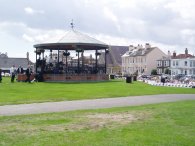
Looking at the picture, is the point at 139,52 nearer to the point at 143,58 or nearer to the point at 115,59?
the point at 143,58

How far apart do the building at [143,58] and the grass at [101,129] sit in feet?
311

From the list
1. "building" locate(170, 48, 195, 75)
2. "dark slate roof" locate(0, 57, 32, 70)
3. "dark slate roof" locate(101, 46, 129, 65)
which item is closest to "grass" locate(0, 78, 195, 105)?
"building" locate(170, 48, 195, 75)

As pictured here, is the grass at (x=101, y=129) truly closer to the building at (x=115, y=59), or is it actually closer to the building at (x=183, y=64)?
the building at (x=183, y=64)

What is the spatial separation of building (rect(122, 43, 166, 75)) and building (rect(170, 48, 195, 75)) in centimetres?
664

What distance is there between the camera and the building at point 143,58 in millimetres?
112062

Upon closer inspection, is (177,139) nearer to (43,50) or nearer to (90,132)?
(90,132)

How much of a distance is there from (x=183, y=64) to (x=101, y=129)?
9560 cm

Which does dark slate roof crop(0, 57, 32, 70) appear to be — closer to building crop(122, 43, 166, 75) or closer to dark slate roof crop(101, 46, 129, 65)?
dark slate roof crop(101, 46, 129, 65)

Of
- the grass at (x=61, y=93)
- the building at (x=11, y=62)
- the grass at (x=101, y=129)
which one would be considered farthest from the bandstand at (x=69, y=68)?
the building at (x=11, y=62)

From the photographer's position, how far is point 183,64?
104062 mm

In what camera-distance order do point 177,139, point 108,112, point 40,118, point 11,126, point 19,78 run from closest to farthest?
point 177,139, point 11,126, point 40,118, point 108,112, point 19,78

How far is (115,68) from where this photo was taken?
405 feet

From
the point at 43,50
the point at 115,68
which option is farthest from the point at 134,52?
the point at 43,50

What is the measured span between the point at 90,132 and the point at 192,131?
2.72 meters
